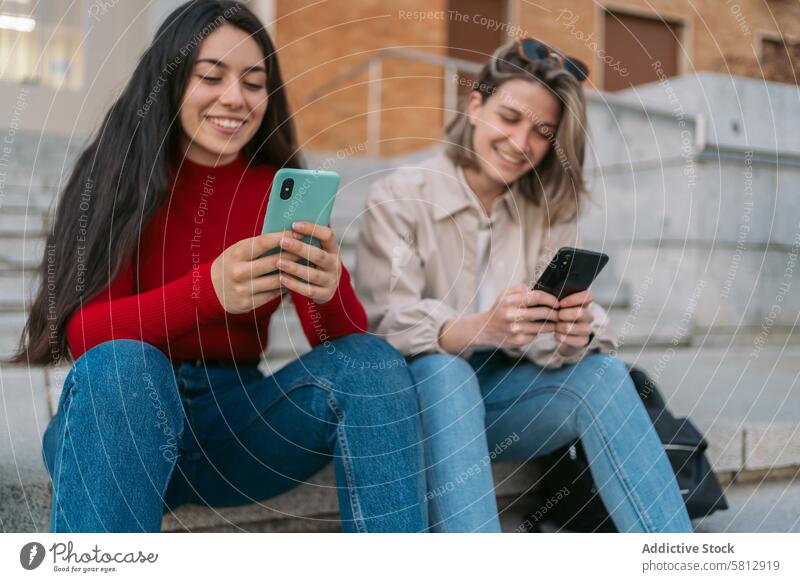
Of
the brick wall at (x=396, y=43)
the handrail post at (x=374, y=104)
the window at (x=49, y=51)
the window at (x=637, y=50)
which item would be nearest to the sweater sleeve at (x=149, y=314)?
the window at (x=49, y=51)

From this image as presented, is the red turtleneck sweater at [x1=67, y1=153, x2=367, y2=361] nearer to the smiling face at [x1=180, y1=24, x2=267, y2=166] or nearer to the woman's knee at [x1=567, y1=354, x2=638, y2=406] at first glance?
the smiling face at [x1=180, y1=24, x2=267, y2=166]

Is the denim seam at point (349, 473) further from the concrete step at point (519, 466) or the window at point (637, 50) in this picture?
the window at point (637, 50)

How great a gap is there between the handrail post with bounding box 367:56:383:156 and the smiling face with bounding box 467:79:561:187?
2845 millimetres

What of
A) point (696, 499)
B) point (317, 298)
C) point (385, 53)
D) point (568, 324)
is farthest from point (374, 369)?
point (385, 53)

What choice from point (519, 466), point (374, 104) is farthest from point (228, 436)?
point (374, 104)

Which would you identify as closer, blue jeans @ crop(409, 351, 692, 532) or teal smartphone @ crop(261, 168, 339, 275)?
teal smartphone @ crop(261, 168, 339, 275)

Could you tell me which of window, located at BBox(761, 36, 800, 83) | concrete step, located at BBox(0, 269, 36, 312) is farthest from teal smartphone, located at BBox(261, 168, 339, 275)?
window, located at BBox(761, 36, 800, 83)

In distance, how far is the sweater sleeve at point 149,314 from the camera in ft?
3.17

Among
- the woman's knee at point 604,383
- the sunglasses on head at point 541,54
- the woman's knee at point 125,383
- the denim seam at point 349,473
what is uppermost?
the sunglasses on head at point 541,54

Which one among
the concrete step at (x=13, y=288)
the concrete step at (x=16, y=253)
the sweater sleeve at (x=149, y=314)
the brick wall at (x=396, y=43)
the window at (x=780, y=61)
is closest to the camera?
the sweater sleeve at (x=149, y=314)

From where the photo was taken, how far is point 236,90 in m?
1.10

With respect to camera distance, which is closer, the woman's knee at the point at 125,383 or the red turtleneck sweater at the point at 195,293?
the woman's knee at the point at 125,383

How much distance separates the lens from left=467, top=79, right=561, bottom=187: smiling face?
127cm

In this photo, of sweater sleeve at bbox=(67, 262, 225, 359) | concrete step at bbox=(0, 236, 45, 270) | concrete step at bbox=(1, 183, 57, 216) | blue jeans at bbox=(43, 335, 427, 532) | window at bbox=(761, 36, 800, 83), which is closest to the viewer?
blue jeans at bbox=(43, 335, 427, 532)
